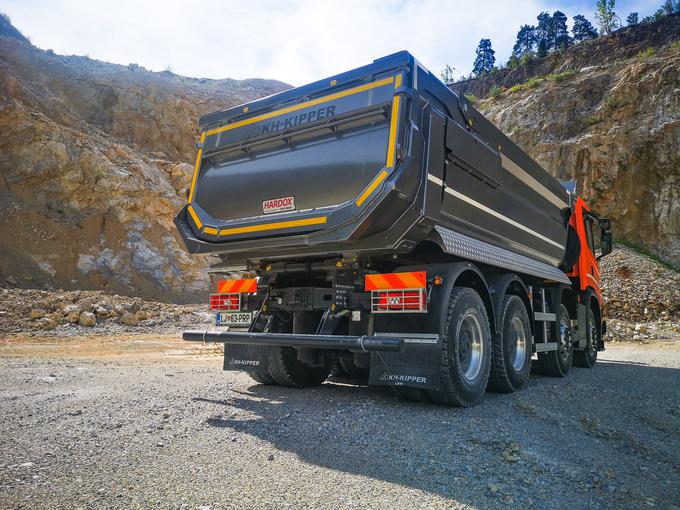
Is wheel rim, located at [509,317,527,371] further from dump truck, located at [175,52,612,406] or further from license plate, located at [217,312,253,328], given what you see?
license plate, located at [217,312,253,328]

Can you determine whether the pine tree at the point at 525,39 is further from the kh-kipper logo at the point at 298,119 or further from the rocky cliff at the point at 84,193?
the kh-kipper logo at the point at 298,119

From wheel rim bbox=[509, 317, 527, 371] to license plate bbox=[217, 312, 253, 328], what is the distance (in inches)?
129

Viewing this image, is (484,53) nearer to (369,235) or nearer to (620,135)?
(620,135)

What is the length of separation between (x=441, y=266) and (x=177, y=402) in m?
2.90

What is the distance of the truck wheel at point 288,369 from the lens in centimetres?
591

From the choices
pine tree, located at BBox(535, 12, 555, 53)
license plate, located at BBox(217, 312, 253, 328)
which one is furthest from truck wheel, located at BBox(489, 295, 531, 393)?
pine tree, located at BBox(535, 12, 555, 53)

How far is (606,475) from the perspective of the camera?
3344mm

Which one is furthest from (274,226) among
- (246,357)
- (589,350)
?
(589,350)

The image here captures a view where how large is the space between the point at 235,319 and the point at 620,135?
98.4 feet

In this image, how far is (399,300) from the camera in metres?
4.52

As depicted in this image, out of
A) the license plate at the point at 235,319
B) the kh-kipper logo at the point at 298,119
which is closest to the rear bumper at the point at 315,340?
the license plate at the point at 235,319

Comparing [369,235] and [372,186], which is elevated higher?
[372,186]

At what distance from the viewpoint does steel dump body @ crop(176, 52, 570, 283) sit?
14.8ft

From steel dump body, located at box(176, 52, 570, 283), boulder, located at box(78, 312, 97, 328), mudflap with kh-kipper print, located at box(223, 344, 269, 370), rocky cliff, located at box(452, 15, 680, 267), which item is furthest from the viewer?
rocky cliff, located at box(452, 15, 680, 267)
